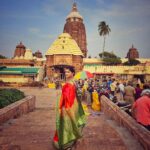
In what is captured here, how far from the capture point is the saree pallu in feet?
13.4

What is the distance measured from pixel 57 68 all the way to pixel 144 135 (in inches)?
1458

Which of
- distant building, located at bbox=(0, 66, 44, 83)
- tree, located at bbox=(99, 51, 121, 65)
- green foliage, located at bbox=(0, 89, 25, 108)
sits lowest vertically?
green foliage, located at bbox=(0, 89, 25, 108)

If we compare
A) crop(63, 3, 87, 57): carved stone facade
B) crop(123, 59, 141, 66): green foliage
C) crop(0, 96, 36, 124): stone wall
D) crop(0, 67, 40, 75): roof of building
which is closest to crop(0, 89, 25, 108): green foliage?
crop(0, 96, 36, 124): stone wall

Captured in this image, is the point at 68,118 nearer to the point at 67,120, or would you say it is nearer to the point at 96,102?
the point at 67,120

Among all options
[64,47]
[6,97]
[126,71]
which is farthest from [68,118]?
[64,47]

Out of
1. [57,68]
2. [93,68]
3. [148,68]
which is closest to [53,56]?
[57,68]

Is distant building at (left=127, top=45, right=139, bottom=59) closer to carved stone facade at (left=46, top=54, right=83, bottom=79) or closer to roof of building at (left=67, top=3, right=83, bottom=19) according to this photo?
roof of building at (left=67, top=3, right=83, bottom=19)

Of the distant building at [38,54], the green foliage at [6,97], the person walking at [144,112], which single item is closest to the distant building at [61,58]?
the distant building at [38,54]

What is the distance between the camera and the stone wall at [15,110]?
21.4 feet

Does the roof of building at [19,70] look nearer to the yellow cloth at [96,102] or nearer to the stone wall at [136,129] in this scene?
the yellow cloth at [96,102]

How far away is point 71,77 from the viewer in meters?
4.48

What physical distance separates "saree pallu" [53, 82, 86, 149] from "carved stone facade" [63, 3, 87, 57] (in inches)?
1870

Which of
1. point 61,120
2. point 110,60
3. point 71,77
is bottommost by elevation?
point 61,120

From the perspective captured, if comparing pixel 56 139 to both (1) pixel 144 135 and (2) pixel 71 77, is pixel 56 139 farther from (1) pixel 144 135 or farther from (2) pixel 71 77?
(1) pixel 144 135
